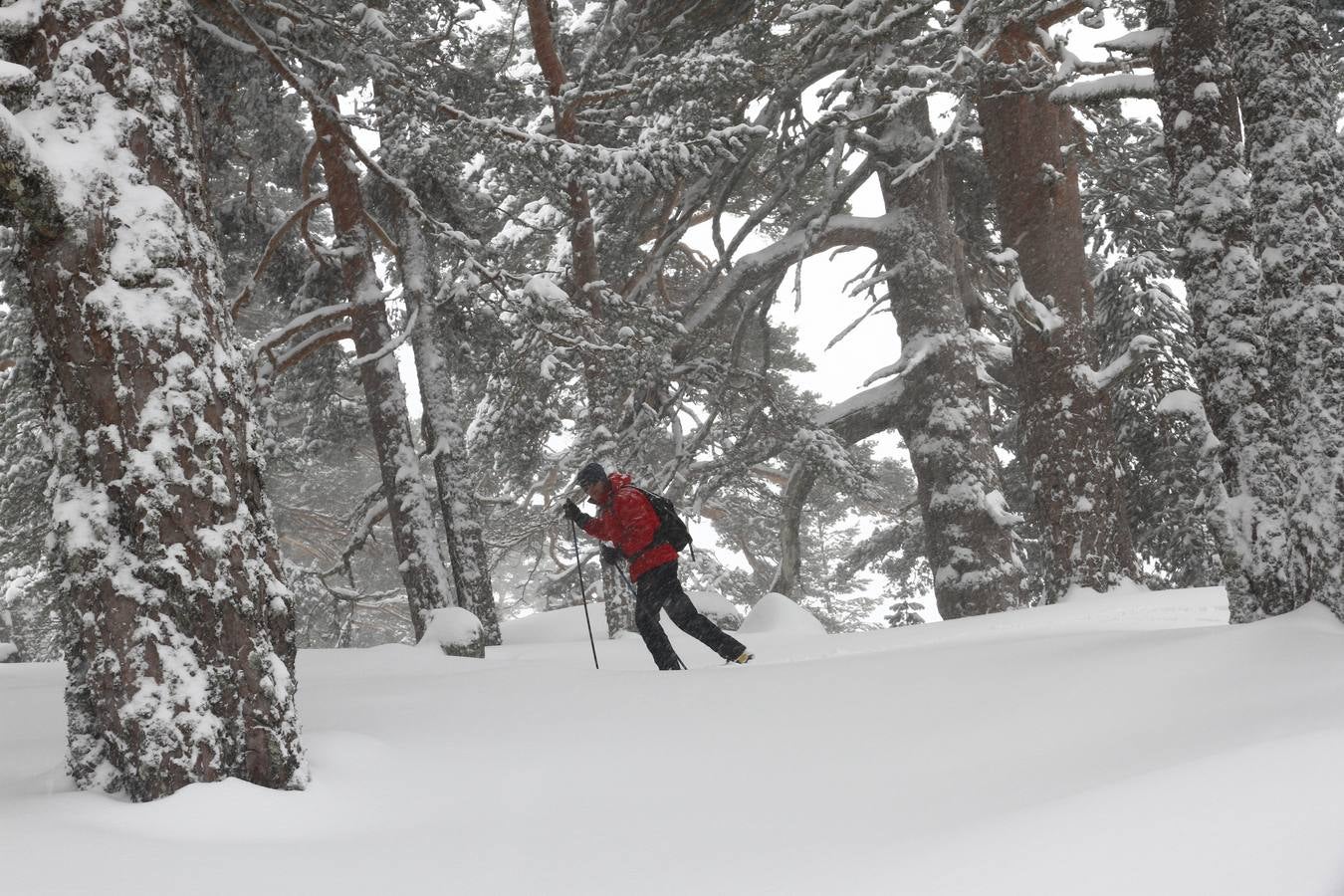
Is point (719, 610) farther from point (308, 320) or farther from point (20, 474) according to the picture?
point (20, 474)

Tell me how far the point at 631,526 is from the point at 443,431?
4997mm

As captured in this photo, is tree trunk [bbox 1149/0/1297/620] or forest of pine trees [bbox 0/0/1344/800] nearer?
forest of pine trees [bbox 0/0/1344/800]

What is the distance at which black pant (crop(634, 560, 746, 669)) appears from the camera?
7254mm

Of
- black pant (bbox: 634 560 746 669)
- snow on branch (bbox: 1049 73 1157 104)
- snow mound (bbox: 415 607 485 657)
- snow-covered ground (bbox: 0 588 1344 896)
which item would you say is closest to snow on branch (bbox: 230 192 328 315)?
snow mound (bbox: 415 607 485 657)

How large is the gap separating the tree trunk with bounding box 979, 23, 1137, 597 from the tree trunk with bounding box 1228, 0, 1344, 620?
3.65m

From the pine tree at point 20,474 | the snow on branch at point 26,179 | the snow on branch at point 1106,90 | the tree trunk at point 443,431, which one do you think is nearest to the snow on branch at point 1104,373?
the snow on branch at point 1106,90

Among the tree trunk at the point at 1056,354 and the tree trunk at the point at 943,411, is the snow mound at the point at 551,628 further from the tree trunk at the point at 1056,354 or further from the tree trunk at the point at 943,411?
the tree trunk at the point at 1056,354

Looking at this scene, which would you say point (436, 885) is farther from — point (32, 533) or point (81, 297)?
point (32, 533)

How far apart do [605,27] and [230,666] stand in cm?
964

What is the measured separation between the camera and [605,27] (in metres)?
11.3

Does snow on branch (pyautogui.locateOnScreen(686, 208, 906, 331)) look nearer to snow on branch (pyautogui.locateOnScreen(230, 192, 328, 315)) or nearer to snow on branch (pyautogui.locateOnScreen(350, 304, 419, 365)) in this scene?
snow on branch (pyautogui.locateOnScreen(350, 304, 419, 365))

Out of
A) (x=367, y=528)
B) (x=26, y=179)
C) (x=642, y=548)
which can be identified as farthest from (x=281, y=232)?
(x=26, y=179)

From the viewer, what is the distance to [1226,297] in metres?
4.89

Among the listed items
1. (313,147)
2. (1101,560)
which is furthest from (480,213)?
(1101,560)
